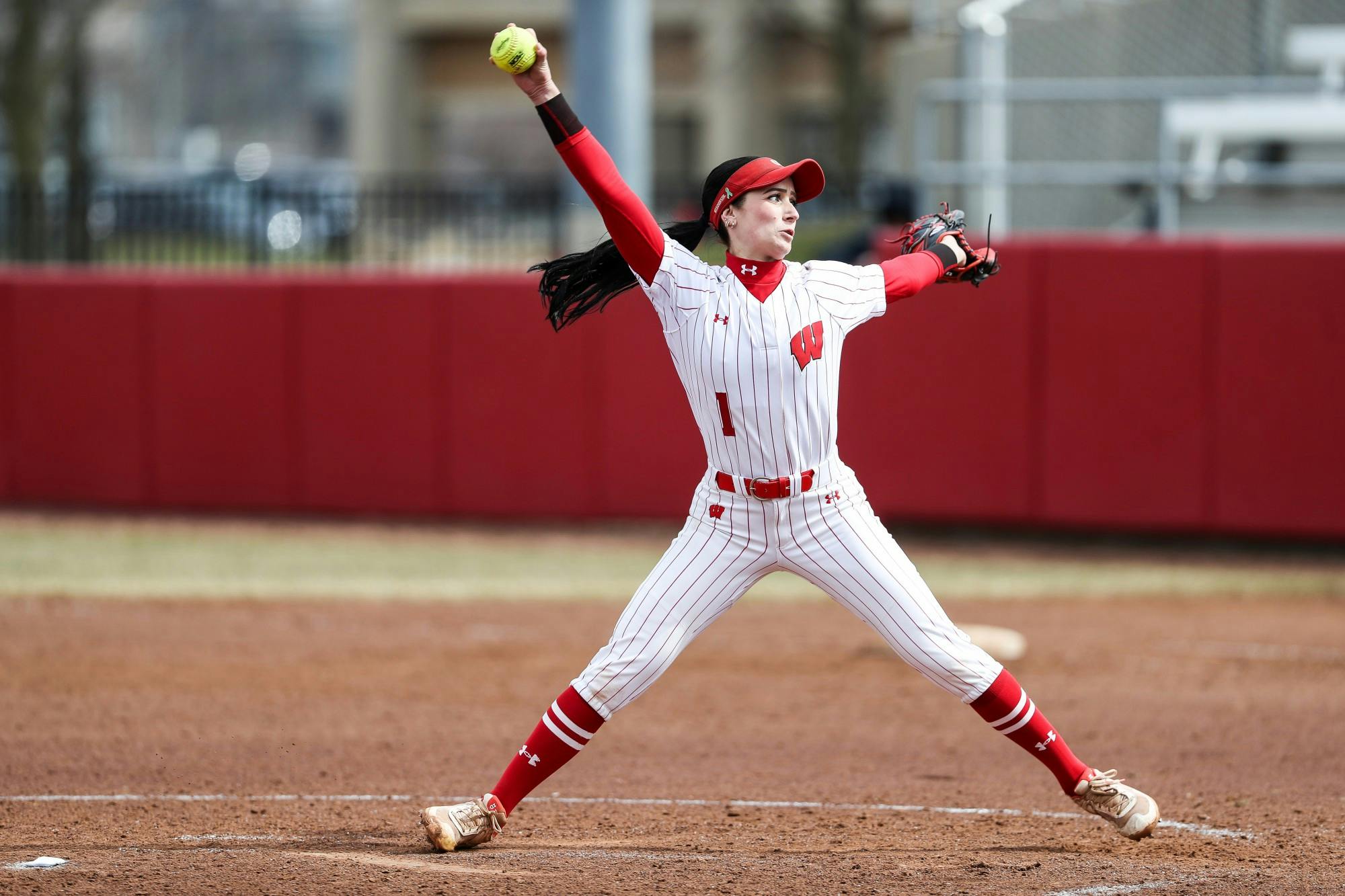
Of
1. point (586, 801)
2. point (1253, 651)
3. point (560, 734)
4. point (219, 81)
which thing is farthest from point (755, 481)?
point (219, 81)

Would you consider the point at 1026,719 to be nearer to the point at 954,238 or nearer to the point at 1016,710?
the point at 1016,710

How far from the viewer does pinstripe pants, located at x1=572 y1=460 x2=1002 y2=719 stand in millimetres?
4574

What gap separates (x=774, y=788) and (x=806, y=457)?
1.75m

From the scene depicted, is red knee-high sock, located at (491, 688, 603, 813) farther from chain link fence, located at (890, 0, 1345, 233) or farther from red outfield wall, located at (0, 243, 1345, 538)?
chain link fence, located at (890, 0, 1345, 233)

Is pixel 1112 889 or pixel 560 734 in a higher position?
pixel 560 734

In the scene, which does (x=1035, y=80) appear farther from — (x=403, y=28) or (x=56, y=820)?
(x=403, y=28)

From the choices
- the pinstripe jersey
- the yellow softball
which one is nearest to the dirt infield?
the pinstripe jersey

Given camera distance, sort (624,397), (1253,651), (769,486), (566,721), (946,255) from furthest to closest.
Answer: (624,397) → (1253,651) → (946,255) → (566,721) → (769,486)

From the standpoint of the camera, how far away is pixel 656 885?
14.1 ft

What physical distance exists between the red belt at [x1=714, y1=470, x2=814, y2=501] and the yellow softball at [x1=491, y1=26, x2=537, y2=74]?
4.28ft

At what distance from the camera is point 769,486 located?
452cm

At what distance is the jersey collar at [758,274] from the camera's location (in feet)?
15.0

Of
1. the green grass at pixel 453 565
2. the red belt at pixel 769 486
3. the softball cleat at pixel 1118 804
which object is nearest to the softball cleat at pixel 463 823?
the red belt at pixel 769 486

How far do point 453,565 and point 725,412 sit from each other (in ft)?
22.6
